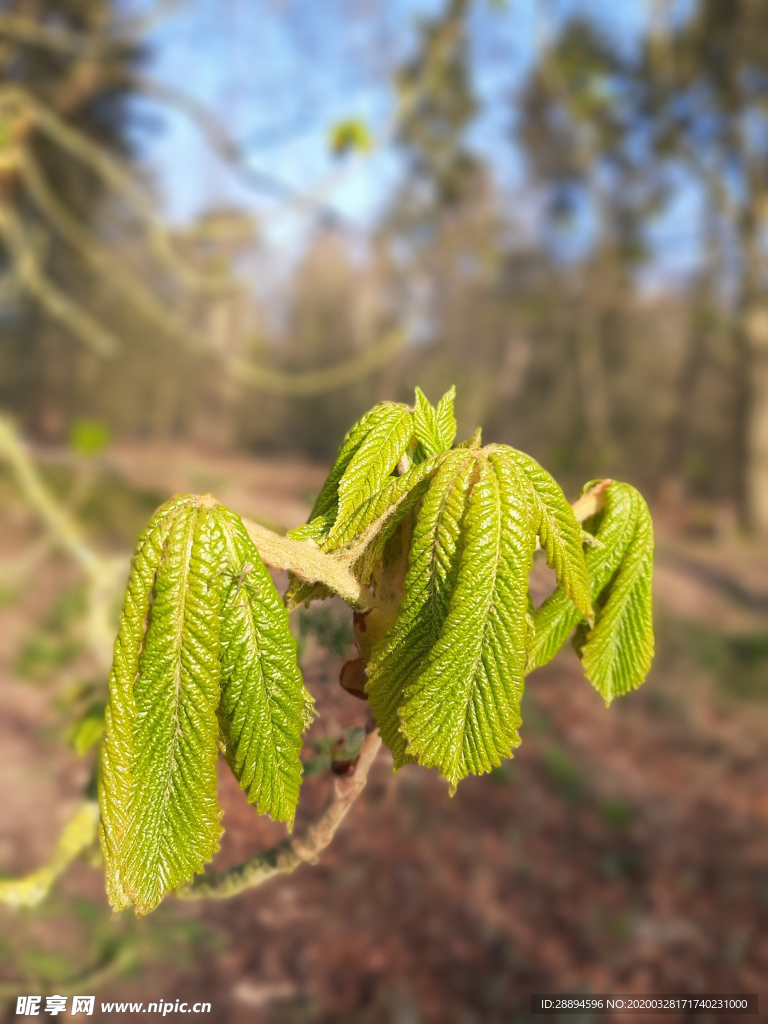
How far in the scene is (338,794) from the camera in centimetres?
70

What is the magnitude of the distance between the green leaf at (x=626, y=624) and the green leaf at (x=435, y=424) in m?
0.17

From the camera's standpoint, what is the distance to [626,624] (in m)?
0.68

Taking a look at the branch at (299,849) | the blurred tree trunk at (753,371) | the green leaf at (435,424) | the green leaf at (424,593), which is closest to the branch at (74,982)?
the branch at (299,849)

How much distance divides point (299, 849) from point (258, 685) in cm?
31

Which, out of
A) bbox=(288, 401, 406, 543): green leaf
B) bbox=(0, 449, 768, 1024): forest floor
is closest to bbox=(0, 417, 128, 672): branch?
bbox=(0, 449, 768, 1024): forest floor

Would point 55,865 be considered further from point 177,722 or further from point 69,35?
point 69,35

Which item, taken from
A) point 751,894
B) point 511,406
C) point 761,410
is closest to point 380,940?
point 751,894

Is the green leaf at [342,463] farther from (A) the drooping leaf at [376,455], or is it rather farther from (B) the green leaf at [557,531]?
(B) the green leaf at [557,531]

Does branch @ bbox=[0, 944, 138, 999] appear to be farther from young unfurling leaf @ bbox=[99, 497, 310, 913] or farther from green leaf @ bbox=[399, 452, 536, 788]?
green leaf @ bbox=[399, 452, 536, 788]

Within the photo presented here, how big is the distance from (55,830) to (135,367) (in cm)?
1064

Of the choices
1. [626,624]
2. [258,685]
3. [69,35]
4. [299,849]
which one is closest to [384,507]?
[258,685]

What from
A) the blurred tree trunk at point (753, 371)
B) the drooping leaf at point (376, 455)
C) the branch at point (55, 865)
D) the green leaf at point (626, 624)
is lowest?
the branch at point (55, 865)

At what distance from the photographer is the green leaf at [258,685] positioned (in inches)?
19.3

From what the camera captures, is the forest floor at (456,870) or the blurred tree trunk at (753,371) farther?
the blurred tree trunk at (753,371)
